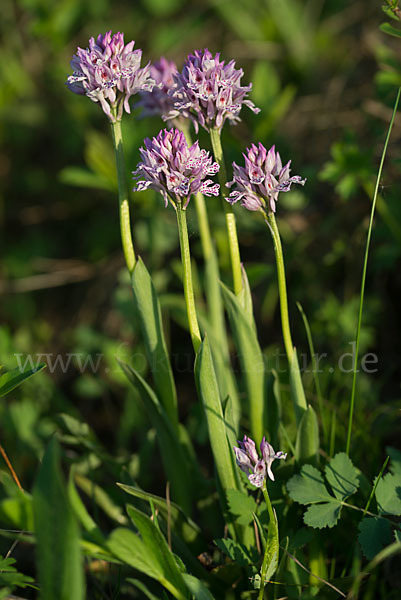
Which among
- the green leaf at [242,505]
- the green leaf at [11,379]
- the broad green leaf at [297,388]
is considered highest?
the green leaf at [11,379]

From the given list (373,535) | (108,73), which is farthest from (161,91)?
(373,535)

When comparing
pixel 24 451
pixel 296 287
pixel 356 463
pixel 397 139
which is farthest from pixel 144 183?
pixel 397 139

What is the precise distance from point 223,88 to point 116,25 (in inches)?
115

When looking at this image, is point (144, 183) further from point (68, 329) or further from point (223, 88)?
point (68, 329)

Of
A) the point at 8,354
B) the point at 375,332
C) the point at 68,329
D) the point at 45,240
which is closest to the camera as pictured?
the point at 8,354

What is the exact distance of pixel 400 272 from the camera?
95.2 inches

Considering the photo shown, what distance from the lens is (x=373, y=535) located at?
1173 mm

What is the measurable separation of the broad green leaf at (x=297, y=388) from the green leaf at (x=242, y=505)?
0.25m

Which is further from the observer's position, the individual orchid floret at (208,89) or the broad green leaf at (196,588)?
the individual orchid floret at (208,89)

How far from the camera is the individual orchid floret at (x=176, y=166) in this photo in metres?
1.15

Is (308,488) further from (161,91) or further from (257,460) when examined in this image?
(161,91)

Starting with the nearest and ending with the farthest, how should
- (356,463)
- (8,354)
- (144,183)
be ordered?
(144,183)
(356,463)
(8,354)

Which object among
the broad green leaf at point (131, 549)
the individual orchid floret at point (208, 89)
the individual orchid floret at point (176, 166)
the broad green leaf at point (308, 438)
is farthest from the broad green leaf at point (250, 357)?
the broad green leaf at point (131, 549)

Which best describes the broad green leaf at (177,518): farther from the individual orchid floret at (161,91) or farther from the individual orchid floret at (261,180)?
the individual orchid floret at (161,91)
